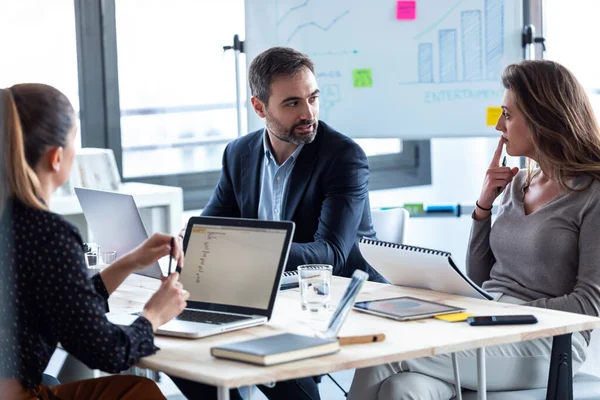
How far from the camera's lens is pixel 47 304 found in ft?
5.37

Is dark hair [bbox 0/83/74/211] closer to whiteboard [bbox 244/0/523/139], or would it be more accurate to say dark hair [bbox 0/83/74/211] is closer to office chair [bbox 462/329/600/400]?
office chair [bbox 462/329/600/400]

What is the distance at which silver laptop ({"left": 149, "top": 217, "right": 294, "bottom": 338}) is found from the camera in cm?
196

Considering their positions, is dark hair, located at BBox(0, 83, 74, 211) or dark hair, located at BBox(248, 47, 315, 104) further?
dark hair, located at BBox(248, 47, 315, 104)

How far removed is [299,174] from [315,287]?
807mm

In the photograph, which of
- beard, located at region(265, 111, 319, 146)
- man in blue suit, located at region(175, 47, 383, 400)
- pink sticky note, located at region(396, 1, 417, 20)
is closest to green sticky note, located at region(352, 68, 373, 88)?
pink sticky note, located at region(396, 1, 417, 20)

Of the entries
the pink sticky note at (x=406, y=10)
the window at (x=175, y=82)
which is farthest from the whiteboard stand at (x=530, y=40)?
the window at (x=175, y=82)

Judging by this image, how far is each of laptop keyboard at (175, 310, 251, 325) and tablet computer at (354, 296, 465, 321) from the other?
301 millimetres

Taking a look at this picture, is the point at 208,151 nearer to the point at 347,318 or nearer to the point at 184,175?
the point at 184,175

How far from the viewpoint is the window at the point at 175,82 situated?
429cm

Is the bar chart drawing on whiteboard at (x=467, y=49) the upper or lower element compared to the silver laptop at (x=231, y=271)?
upper

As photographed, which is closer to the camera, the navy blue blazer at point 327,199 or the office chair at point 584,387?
the office chair at point 584,387

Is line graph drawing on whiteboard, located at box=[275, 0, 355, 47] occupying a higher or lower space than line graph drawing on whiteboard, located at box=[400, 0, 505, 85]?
higher

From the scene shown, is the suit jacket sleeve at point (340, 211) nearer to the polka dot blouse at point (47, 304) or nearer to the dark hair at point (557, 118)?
the dark hair at point (557, 118)

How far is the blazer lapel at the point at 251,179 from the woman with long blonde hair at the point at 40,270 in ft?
4.16
